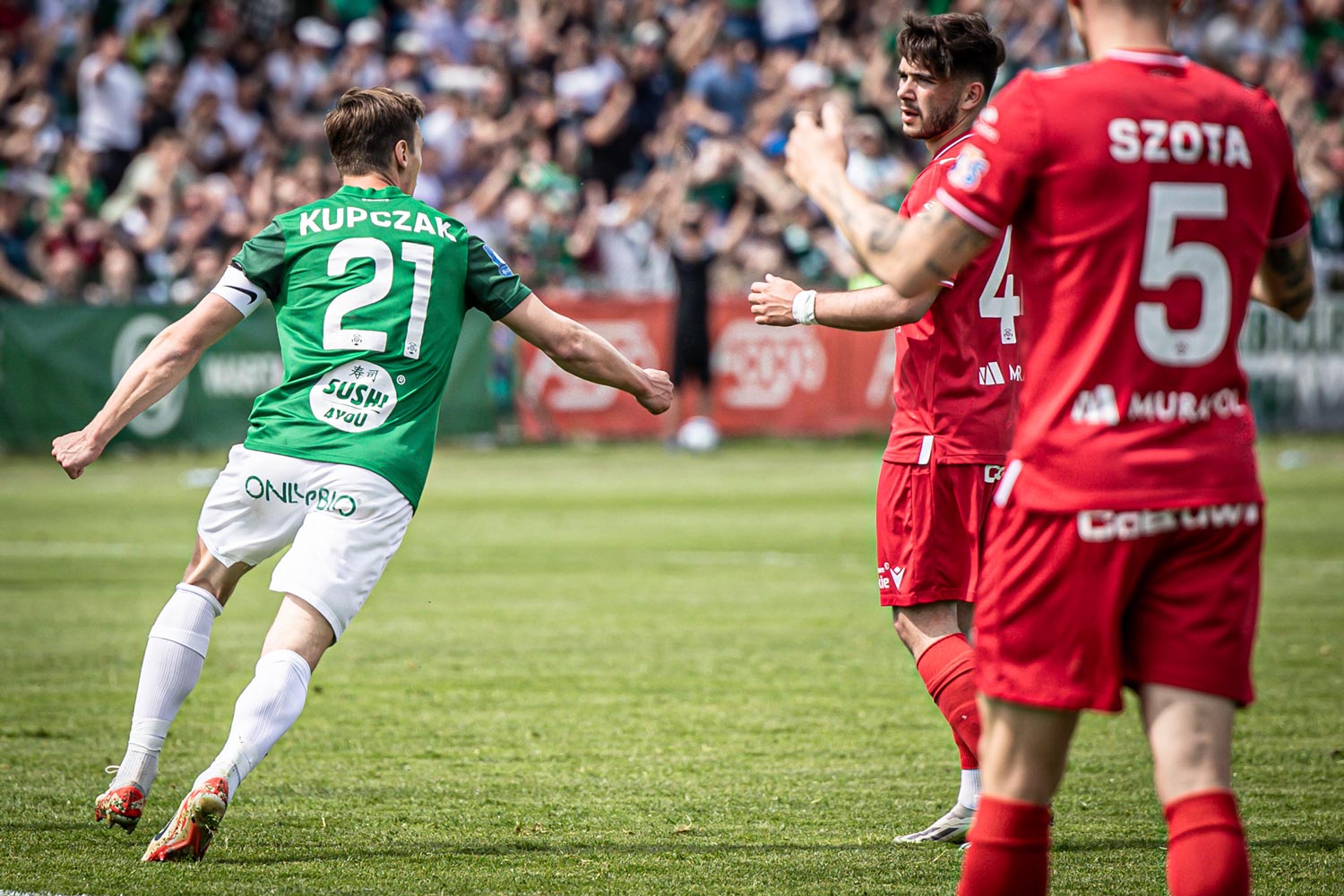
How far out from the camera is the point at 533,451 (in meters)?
20.7

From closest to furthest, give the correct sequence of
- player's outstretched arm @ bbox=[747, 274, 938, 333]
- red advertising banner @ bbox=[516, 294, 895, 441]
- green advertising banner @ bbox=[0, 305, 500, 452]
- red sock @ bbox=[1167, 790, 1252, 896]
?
red sock @ bbox=[1167, 790, 1252, 896], player's outstretched arm @ bbox=[747, 274, 938, 333], green advertising banner @ bbox=[0, 305, 500, 452], red advertising banner @ bbox=[516, 294, 895, 441]

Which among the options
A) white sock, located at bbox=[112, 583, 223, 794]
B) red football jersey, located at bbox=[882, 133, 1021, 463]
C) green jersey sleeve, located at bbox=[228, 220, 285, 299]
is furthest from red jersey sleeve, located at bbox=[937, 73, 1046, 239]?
white sock, located at bbox=[112, 583, 223, 794]

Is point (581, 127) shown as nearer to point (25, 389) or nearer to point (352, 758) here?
point (25, 389)

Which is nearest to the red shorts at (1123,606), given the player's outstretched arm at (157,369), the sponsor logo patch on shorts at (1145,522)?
the sponsor logo patch on shorts at (1145,522)

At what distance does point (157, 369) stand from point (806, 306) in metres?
2.07

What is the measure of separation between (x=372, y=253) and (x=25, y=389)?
15746 mm

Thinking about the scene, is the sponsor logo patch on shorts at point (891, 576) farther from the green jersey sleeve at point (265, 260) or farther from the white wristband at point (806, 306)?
the green jersey sleeve at point (265, 260)

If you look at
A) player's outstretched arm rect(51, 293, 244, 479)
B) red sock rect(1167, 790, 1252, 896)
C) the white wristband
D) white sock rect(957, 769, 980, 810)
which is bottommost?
white sock rect(957, 769, 980, 810)

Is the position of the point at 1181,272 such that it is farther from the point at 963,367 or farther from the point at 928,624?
the point at 928,624

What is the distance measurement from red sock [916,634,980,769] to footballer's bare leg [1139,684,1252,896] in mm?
1768

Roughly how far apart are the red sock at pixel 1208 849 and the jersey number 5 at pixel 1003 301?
91.0 inches

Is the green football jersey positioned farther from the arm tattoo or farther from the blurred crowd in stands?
the blurred crowd in stands

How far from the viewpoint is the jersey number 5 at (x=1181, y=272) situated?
3289 millimetres

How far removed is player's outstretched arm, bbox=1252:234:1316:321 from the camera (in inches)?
144
